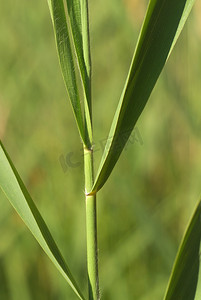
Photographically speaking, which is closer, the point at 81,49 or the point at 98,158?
the point at 81,49

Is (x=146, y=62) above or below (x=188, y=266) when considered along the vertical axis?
above

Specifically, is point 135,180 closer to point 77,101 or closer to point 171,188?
point 171,188

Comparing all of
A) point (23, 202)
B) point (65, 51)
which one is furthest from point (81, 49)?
point (23, 202)

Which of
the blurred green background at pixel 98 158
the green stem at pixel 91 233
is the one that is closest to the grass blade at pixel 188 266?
the green stem at pixel 91 233

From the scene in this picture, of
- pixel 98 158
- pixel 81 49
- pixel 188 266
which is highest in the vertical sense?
pixel 81 49

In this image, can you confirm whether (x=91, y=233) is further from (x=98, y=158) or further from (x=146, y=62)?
(x=98, y=158)

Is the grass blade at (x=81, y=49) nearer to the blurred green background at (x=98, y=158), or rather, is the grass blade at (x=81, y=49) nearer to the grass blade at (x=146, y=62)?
the grass blade at (x=146, y=62)

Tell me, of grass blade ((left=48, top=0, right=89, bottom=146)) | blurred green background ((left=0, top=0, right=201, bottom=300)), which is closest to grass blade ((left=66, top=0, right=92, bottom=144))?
grass blade ((left=48, top=0, right=89, bottom=146))
